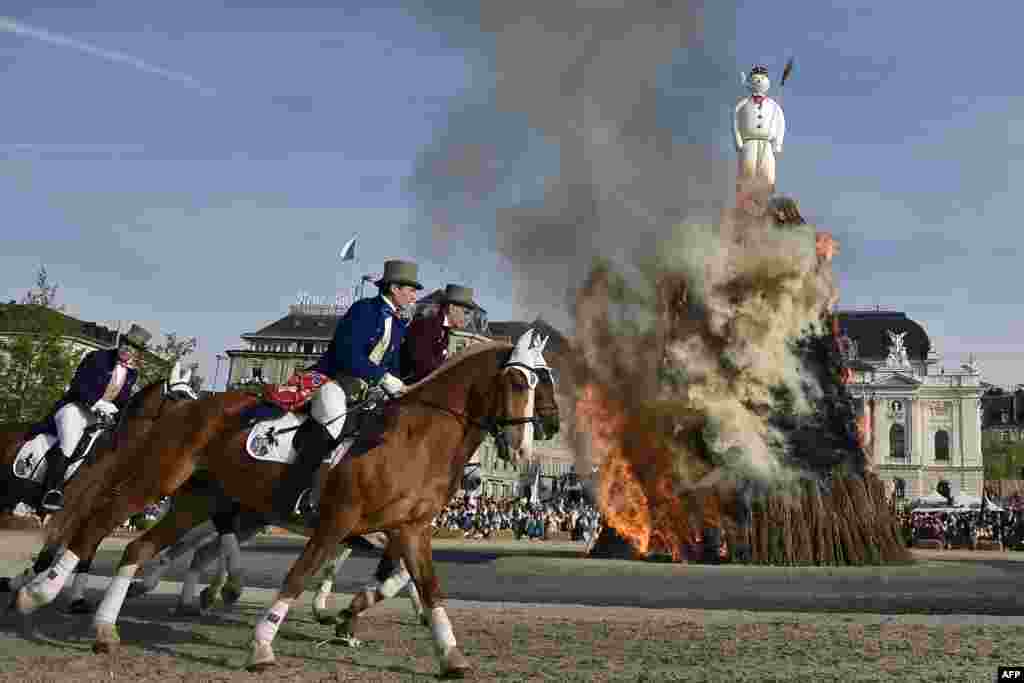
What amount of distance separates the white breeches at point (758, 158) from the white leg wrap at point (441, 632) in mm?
28822

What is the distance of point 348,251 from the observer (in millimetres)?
70312

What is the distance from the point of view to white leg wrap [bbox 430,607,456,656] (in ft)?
23.2

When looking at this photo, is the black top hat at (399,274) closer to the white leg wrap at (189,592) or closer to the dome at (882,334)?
the white leg wrap at (189,592)

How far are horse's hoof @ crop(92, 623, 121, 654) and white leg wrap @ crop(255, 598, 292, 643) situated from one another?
4.89 feet

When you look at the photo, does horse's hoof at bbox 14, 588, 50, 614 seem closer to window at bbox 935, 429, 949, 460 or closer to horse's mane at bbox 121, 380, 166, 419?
horse's mane at bbox 121, 380, 166, 419

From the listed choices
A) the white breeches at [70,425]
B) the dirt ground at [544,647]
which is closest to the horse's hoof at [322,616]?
the dirt ground at [544,647]

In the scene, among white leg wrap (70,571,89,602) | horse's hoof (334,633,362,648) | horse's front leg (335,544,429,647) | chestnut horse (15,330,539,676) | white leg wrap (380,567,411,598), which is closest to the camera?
chestnut horse (15,330,539,676)

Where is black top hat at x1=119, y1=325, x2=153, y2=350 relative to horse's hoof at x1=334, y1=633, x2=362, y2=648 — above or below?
above

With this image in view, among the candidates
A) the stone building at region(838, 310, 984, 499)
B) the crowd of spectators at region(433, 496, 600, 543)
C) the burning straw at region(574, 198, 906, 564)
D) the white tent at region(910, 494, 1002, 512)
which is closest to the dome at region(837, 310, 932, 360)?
the stone building at region(838, 310, 984, 499)

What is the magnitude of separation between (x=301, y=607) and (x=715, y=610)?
574 cm

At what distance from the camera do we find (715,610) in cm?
1243

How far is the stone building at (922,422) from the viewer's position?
116188 mm

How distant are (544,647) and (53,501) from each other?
6.43m

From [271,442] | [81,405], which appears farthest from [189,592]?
[271,442]
